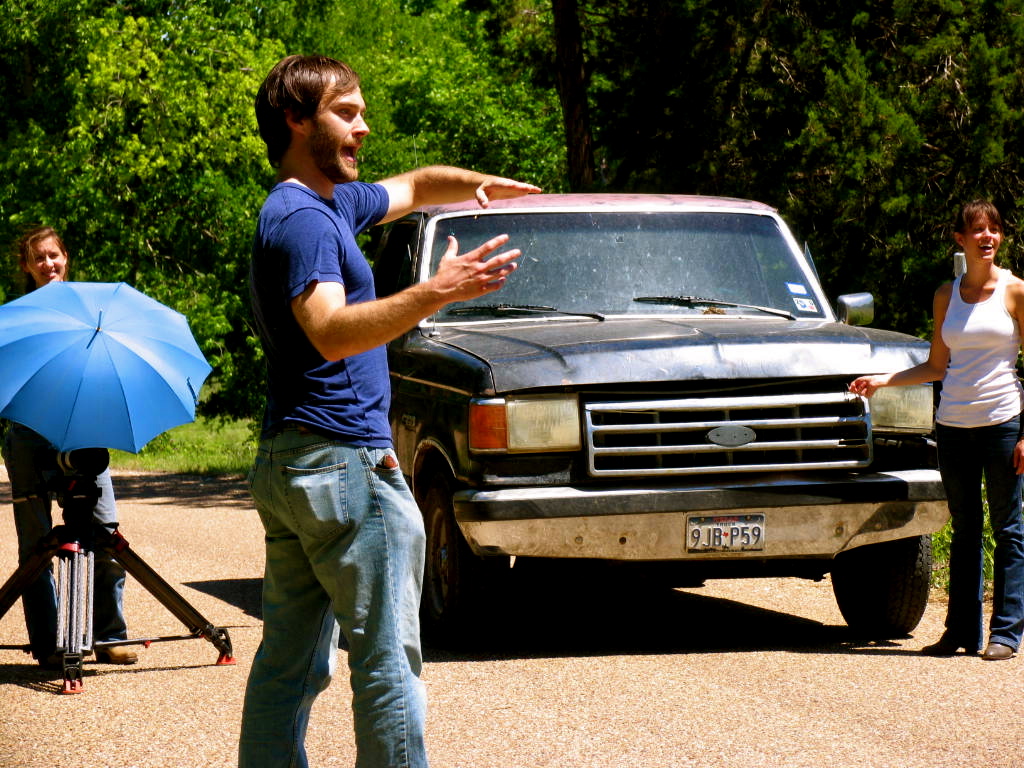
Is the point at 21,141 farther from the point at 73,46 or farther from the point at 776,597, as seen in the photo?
the point at 776,597

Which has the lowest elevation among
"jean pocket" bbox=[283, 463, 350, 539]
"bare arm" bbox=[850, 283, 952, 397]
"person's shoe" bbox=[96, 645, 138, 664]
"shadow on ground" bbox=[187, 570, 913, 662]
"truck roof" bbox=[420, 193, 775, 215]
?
"shadow on ground" bbox=[187, 570, 913, 662]

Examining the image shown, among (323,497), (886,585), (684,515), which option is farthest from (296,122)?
(886,585)

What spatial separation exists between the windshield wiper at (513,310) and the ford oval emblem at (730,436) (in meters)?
1.02

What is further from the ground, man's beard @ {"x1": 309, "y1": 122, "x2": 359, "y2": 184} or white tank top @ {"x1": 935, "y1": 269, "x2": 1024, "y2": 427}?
man's beard @ {"x1": 309, "y1": 122, "x2": 359, "y2": 184}

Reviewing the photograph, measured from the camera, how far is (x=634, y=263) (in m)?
7.98

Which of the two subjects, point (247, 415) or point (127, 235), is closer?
point (127, 235)

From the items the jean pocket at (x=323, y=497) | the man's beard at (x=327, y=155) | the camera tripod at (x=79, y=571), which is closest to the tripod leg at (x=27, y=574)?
the camera tripod at (x=79, y=571)

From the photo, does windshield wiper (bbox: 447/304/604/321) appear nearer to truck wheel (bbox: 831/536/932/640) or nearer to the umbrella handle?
truck wheel (bbox: 831/536/932/640)

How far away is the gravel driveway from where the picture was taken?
5266 millimetres

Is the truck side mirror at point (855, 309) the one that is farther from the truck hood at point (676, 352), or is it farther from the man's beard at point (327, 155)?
the man's beard at point (327, 155)

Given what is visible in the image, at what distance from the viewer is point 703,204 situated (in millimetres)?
8445

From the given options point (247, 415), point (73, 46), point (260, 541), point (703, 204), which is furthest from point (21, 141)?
point (703, 204)

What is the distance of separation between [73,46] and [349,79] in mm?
32556

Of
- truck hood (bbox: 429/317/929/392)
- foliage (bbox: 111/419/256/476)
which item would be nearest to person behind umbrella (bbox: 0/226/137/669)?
truck hood (bbox: 429/317/929/392)
